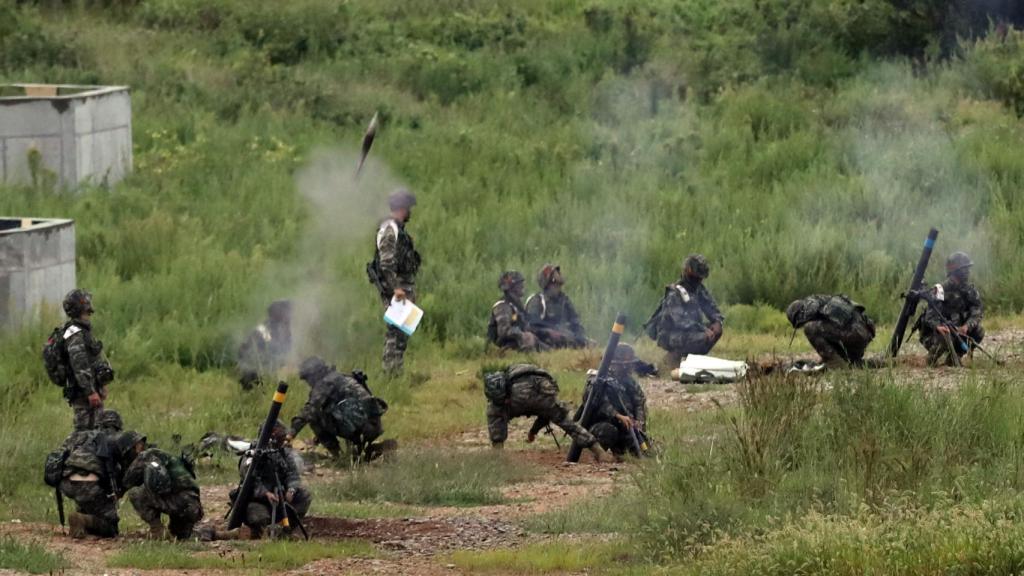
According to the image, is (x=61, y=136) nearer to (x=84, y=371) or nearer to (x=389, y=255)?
(x=389, y=255)

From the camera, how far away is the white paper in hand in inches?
676

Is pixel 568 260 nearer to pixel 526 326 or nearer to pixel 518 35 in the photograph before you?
pixel 526 326

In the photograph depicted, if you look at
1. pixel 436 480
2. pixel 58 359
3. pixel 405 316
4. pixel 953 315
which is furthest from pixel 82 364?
pixel 953 315

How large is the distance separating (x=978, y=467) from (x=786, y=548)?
220 cm

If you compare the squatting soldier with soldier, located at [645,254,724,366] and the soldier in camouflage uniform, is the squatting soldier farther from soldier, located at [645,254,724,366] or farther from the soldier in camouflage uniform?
soldier, located at [645,254,724,366]

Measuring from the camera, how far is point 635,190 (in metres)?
26.1

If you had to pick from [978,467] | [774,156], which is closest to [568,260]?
[774,156]

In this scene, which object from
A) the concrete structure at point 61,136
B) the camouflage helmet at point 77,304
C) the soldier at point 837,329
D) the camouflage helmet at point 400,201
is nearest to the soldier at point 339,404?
the camouflage helmet at point 77,304

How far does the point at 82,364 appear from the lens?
562 inches

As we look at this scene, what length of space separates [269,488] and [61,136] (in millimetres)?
13481

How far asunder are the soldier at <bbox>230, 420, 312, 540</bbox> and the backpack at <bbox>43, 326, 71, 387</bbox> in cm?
257

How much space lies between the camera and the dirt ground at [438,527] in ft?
36.7

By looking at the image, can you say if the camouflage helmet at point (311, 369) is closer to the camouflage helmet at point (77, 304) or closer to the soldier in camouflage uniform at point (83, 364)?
the soldier in camouflage uniform at point (83, 364)

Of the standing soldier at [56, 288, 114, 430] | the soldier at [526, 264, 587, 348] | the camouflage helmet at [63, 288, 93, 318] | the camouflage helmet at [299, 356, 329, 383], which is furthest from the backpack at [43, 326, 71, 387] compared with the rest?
the soldier at [526, 264, 587, 348]
